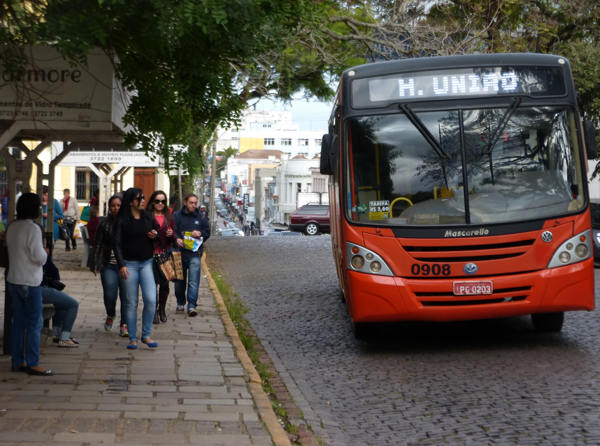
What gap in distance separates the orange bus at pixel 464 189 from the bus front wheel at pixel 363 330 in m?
0.54

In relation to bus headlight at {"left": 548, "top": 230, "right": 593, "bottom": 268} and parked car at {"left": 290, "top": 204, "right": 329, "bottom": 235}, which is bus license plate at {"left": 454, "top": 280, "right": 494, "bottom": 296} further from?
parked car at {"left": 290, "top": 204, "right": 329, "bottom": 235}

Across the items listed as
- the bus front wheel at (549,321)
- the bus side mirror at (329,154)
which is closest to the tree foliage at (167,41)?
the bus side mirror at (329,154)

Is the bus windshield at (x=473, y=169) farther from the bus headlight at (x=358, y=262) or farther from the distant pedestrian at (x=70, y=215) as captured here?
the distant pedestrian at (x=70, y=215)

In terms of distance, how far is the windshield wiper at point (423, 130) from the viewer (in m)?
8.49

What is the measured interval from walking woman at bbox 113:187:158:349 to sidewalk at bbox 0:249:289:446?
0.36 metres

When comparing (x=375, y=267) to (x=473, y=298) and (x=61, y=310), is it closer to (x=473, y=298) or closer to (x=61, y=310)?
(x=473, y=298)

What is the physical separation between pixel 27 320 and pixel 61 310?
4.68 ft

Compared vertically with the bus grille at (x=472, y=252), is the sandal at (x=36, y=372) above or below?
below

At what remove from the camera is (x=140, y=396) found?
6.31 meters

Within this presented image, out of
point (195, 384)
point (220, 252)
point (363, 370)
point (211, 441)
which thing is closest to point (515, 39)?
point (220, 252)

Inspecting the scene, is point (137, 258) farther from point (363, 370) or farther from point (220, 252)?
point (220, 252)

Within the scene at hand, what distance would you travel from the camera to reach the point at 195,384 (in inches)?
269

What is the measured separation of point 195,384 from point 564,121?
4808 millimetres

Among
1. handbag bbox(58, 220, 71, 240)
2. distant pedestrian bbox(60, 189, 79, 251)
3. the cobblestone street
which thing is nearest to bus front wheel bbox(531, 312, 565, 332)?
the cobblestone street
